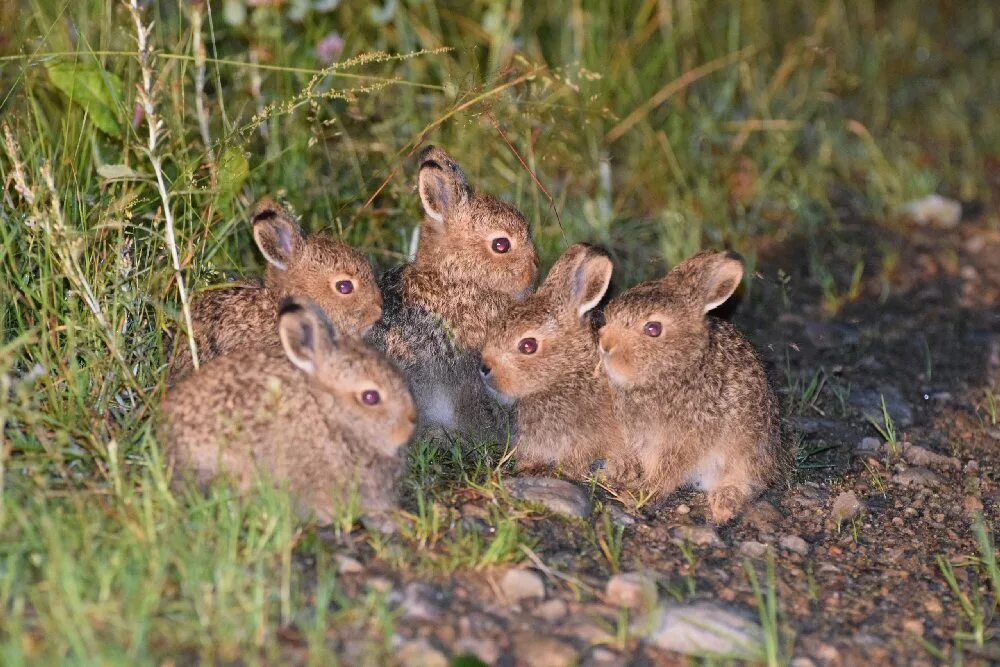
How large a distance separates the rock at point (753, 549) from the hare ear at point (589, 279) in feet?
4.99

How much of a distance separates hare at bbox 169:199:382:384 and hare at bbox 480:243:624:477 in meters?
0.70

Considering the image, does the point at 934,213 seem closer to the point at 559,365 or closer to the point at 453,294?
the point at 559,365

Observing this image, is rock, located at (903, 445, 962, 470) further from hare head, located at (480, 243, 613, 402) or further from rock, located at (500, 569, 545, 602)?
rock, located at (500, 569, 545, 602)

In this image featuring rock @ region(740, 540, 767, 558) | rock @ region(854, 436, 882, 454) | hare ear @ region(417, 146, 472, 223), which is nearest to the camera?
rock @ region(740, 540, 767, 558)

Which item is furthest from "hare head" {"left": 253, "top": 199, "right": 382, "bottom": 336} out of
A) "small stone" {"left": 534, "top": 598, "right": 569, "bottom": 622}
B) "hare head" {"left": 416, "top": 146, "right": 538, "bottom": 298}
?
"small stone" {"left": 534, "top": 598, "right": 569, "bottom": 622}

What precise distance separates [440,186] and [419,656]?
327 centimetres

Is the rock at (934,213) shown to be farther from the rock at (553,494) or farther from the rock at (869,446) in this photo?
the rock at (553,494)

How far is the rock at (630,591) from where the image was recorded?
511 centimetres

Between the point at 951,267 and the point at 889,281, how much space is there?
0.62 m

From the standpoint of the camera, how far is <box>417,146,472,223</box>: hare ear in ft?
23.5

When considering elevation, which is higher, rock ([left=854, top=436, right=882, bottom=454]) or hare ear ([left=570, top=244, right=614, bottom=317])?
hare ear ([left=570, top=244, right=614, bottom=317])

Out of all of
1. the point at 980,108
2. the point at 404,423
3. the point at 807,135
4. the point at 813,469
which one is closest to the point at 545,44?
the point at 807,135

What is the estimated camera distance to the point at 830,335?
8430mm

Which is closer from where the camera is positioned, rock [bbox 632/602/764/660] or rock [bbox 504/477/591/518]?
rock [bbox 632/602/764/660]
